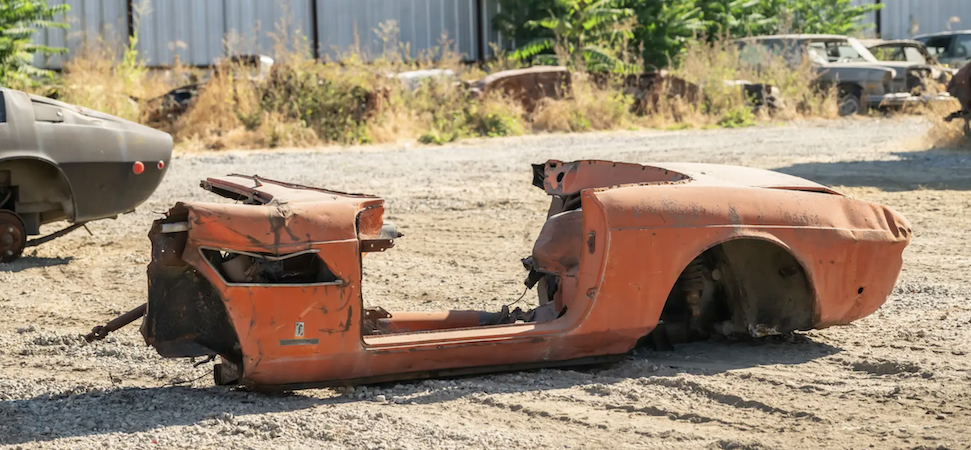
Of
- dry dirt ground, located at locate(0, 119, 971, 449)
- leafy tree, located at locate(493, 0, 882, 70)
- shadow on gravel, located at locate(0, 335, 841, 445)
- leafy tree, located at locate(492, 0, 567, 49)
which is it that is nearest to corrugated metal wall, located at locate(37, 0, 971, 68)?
leafy tree, located at locate(492, 0, 567, 49)

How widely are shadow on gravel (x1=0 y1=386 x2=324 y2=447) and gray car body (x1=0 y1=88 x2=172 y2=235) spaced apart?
12.6 feet

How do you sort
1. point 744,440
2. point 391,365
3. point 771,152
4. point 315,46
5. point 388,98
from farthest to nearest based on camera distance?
point 315,46, point 388,98, point 771,152, point 391,365, point 744,440

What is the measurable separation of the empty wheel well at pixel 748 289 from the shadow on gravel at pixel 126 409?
1.89 m

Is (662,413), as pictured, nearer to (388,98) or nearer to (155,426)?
(155,426)

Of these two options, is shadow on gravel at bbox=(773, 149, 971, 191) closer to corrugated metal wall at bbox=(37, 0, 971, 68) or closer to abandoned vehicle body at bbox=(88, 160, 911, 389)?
abandoned vehicle body at bbox=(88, 160, 911, 389)

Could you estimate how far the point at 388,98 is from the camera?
716 inches

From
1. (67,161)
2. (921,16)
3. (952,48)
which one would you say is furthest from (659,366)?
(921,16)

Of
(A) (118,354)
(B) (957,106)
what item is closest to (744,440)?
(A) (118,354)

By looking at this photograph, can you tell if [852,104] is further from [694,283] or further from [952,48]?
[694,283]

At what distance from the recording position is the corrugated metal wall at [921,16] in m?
33.9

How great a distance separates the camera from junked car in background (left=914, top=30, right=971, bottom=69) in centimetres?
2466

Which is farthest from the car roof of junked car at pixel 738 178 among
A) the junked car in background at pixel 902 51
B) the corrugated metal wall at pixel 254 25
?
the junked car in background at pixel 902 51

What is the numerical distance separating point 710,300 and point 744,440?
1.50 meters

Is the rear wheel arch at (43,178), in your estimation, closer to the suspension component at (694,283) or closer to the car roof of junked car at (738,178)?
the car roof of junked car at (738,178)
